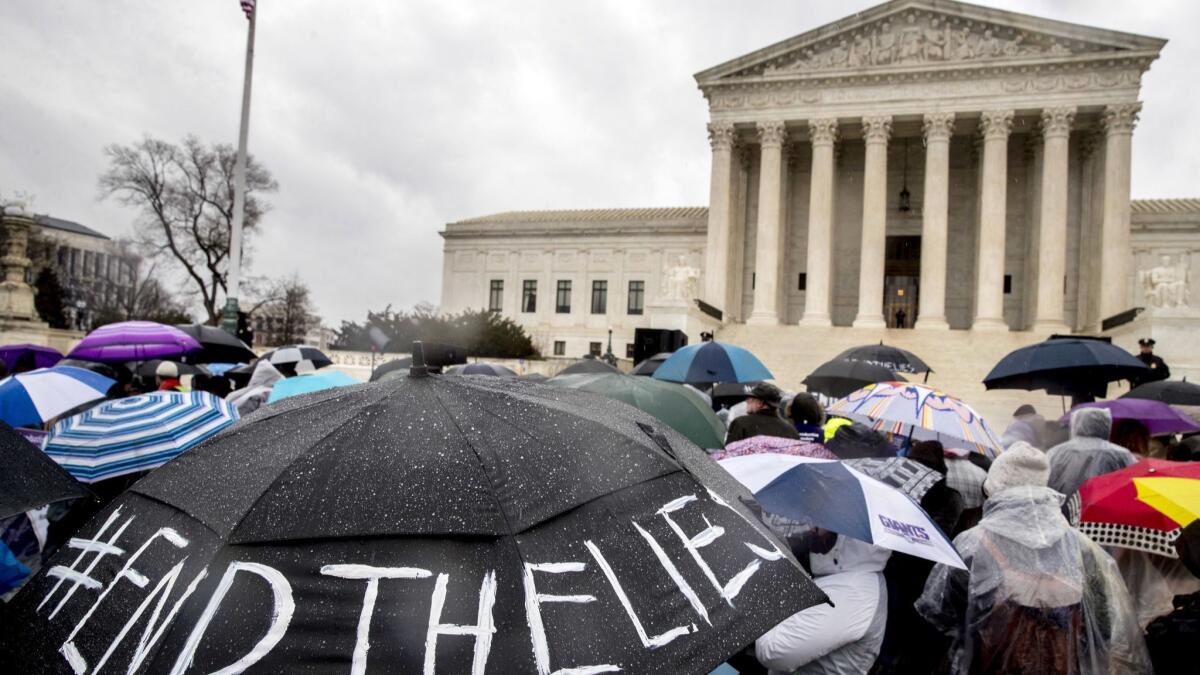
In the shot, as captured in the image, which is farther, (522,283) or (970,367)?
(522,283)

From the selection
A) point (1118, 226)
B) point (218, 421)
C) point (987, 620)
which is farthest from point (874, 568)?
point (1118, 226)

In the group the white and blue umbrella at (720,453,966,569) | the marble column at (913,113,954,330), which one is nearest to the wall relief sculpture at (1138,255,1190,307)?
the marble column at (913,113,954,330)

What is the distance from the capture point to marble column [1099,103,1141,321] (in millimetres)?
29219

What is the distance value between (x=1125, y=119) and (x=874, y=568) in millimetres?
33571

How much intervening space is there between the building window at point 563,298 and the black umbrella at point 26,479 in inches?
1692

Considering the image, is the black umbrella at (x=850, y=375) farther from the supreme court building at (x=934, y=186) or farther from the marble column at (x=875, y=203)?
the marble column at (x=875, y=203)

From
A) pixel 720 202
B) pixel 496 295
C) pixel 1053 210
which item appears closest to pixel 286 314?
pixel 496 295

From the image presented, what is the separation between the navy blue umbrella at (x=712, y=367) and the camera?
27.9 ft

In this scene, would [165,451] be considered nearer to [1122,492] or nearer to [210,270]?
[1122,492]

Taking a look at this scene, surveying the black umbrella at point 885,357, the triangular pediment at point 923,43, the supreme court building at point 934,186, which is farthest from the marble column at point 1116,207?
the black umbrella at point 885,357

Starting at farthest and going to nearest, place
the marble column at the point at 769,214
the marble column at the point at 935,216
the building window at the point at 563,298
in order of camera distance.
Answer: the building window at the point at 563,298
the marble column at the point at 769,214
the marble column at the point at 935,216

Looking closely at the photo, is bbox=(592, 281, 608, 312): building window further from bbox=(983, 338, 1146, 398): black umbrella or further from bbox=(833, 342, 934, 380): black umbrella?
bbox=(983, 338, 1146, 398): black umbrella

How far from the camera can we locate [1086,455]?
5.07 metres

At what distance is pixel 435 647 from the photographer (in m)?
1.55
